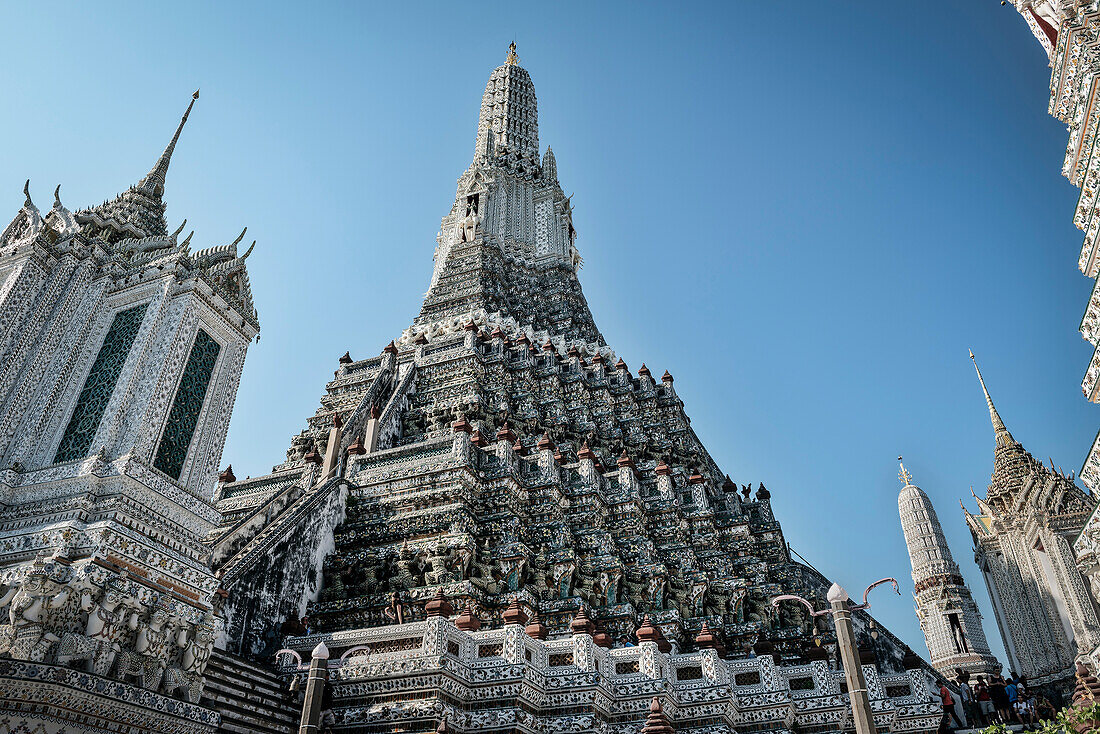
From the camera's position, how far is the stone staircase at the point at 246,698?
8727 millimetres

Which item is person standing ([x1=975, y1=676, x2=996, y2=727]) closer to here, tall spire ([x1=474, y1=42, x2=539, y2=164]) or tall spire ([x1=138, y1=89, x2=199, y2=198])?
tall spire ([x1=138, y1=89, x2=199, y2=198])

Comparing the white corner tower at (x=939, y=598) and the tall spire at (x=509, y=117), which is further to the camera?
the tall spire at (x=509, y=117)

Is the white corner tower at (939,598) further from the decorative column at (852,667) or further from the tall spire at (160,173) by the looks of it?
the tall spire at (160,173)

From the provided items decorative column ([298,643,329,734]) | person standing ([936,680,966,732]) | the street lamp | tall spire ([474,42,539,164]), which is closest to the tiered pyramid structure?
person standing ([936,680,966,732])

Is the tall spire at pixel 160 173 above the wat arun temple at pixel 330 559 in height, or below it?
above

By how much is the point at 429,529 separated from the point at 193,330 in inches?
256

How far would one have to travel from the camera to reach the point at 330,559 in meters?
14.4

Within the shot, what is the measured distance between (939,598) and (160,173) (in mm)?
34906

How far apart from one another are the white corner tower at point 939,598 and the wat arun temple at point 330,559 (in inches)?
665

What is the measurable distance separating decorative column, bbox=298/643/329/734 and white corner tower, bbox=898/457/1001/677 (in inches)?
1198

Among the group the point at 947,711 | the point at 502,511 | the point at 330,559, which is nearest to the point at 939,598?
the point at 947,711

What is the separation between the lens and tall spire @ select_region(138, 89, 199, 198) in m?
11.4

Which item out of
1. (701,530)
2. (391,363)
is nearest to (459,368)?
(391,363)

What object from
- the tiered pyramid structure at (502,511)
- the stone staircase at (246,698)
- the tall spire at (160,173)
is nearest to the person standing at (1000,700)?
the tiered pyramid structure at (502,511)
